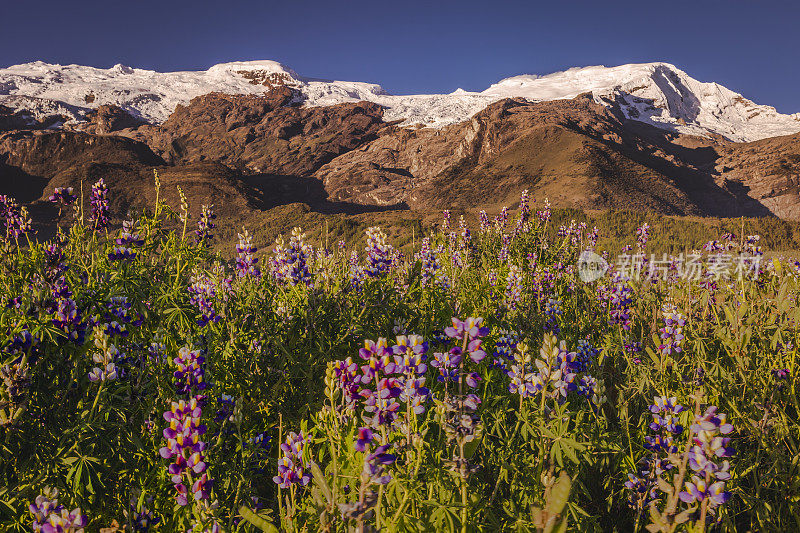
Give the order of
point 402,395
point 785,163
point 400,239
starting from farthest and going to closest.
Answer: point 785,163
point 400,239
point 402,395

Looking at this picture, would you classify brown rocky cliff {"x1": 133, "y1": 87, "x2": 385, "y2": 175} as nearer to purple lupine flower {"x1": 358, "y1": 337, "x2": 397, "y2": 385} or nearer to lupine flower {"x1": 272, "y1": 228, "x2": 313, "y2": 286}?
lupine flower {"x1": 272, "y1": 228, "x2": 313, "y2": 286}

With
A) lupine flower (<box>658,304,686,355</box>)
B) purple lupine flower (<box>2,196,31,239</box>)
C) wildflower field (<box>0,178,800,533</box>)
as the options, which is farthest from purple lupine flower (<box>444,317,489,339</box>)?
purple lupine flower (<box>2,196,31,239</box>)

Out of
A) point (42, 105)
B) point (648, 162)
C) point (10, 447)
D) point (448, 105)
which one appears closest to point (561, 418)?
point (10, 447)

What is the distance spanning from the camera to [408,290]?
4.70 m

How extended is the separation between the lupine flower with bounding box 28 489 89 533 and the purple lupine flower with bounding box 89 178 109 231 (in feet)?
11.5

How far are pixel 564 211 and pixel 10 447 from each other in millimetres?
26286

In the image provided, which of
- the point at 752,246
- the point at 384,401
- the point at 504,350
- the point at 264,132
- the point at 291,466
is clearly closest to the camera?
the point at 384,401

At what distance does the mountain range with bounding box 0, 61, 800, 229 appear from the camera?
197ft

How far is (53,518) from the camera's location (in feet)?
4.10

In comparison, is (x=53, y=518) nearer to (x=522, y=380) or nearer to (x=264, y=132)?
(x=522, y=380)

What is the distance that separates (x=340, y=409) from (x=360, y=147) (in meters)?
107

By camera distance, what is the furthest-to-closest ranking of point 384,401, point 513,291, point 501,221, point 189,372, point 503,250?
1. point 501,221
2. point 503,250
3. point 513,291
4. point 189,372
5. point 384,401

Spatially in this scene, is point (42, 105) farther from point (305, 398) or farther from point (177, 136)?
point (305, 398)

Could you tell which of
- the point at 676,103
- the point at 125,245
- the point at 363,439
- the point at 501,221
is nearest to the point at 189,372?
the point at 363,439
